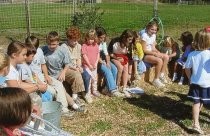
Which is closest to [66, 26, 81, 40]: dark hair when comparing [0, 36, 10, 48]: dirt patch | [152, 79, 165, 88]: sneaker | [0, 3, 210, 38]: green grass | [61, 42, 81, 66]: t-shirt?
[61, 42, 81, 66]: t-shirt

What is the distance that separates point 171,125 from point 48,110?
1920mm

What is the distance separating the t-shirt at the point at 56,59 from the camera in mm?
6980

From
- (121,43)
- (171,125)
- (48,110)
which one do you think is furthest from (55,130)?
(121,43)

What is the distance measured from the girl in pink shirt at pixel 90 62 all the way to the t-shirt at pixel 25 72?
142 centimetres

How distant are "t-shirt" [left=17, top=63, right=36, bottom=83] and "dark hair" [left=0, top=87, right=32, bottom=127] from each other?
11.2ft

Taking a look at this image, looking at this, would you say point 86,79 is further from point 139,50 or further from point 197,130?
point 197,130

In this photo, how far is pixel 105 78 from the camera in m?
7.79

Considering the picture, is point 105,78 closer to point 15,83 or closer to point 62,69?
point 62,69

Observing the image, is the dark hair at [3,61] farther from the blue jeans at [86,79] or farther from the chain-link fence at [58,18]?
the chain-link fence at [58,18]

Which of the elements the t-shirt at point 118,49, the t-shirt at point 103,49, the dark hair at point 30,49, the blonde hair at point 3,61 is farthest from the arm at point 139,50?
the blonde hair at point 3,61

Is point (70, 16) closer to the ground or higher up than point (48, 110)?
higher up

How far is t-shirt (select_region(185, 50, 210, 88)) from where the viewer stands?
6160mm

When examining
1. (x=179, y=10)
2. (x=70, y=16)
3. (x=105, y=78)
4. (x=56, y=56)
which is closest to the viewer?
(x=56, y=56)

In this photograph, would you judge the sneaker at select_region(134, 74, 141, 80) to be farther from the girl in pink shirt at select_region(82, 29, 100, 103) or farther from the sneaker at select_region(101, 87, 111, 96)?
the girl in pink shirt at select_region(82, 29, 100, 103)
